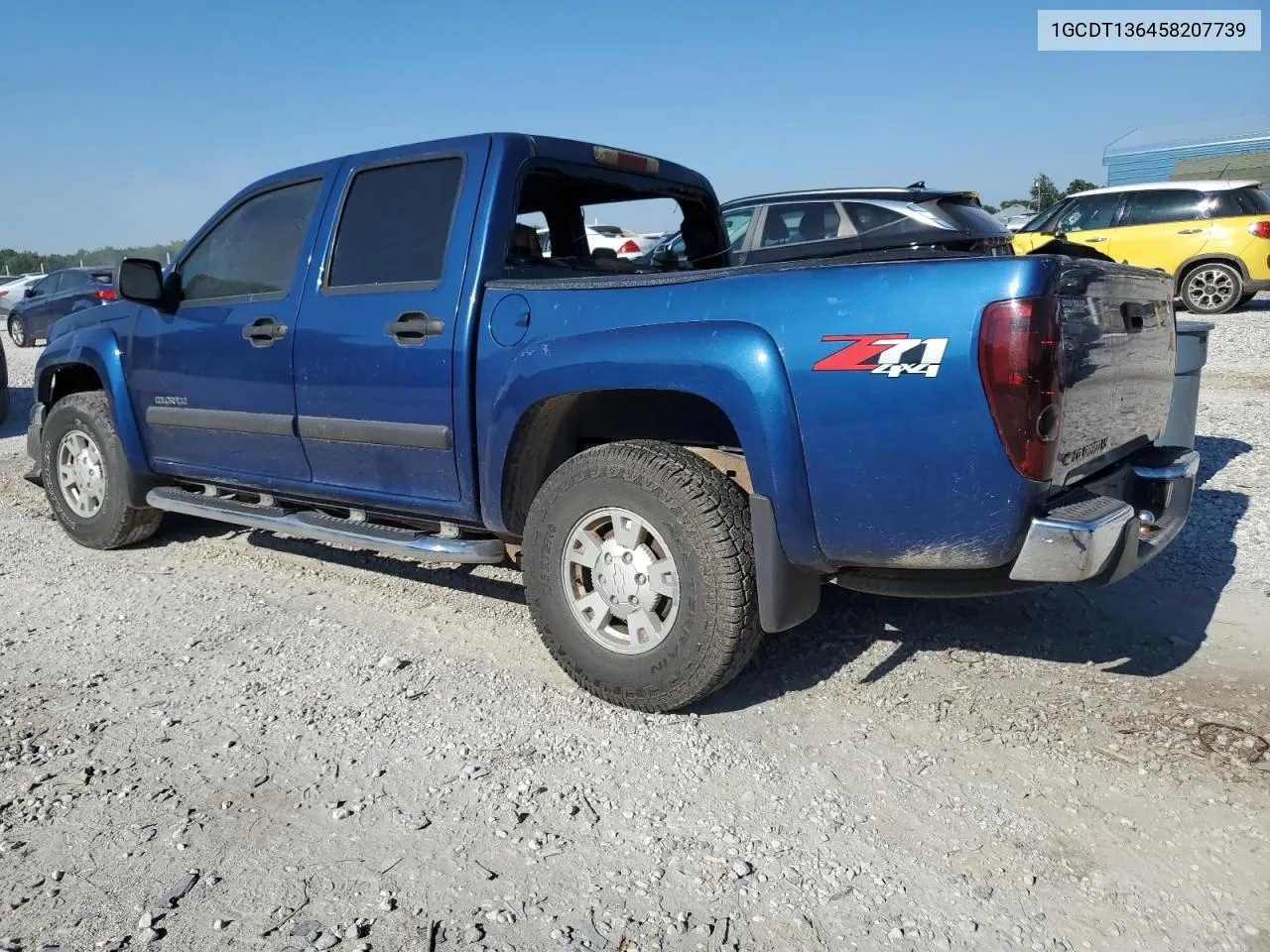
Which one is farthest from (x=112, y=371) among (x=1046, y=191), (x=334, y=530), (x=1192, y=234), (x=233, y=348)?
(x=1046, y=191)

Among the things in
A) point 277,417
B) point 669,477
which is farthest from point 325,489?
point 669,477

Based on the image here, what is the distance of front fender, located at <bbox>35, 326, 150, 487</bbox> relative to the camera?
4.84 metres

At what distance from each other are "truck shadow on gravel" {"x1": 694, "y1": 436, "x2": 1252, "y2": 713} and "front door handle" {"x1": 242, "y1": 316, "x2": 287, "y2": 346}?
2363mm

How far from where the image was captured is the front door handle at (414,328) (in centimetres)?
351

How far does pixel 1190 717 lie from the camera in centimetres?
309

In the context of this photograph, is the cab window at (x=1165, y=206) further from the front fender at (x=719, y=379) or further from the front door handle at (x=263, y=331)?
the front door handle at (x=263, y=331)

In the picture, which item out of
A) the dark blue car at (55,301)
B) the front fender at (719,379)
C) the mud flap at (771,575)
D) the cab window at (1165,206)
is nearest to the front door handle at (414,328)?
the front fender at (719,379)

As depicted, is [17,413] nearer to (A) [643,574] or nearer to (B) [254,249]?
(B) [254,249]

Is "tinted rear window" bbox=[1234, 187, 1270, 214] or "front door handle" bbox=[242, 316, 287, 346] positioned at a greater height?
"tinted rear window" bbox=[1234, 187, 1270, 214]

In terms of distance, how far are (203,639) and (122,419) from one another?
1572mm

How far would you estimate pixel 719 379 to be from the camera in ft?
9.21

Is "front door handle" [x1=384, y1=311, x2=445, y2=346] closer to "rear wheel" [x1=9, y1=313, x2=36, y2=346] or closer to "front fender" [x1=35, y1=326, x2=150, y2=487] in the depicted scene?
"front fender" [x1=35, y1=326, x2=150, y2=487]

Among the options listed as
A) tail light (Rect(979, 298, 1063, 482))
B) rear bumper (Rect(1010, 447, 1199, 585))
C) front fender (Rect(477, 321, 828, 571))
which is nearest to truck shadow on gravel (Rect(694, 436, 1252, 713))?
rear bumper (Rect(1010, 447, 1199, 585))

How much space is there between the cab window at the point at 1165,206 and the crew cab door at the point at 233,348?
11675mm
